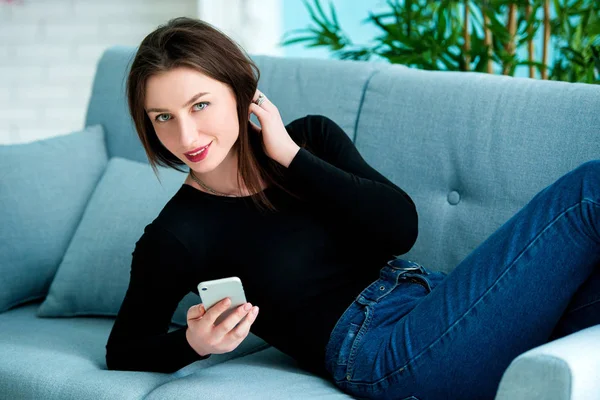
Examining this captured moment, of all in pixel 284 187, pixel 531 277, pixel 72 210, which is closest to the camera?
pixel 531 277

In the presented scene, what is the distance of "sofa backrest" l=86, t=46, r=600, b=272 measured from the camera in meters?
1.60

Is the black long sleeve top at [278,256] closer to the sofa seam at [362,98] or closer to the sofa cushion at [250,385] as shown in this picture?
the sofa cushion at [250,385]

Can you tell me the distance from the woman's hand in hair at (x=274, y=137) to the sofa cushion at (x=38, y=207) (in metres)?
0.84

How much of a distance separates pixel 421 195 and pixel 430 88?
0.86ft

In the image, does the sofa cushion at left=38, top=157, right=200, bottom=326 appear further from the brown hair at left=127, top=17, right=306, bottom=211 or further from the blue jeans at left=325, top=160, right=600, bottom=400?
the blue jeans at left=325, top=160, right=600, bottom=400

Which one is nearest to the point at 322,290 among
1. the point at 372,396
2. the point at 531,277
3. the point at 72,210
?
the point at 372,396

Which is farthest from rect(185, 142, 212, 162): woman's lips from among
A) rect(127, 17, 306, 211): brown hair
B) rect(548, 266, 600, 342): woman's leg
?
rect(548, 266, 600, 342): woman's leg

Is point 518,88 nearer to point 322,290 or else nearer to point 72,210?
point 322,290

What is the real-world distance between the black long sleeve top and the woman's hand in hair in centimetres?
2

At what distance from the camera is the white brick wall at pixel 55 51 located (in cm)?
383

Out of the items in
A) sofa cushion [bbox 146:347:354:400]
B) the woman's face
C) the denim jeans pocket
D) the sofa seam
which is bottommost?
sofa cushion [bbox 146:347:354:400]

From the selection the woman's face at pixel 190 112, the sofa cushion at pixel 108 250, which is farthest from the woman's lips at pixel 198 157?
the sofa cushion at pixel 108 250

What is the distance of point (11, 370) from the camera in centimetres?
158

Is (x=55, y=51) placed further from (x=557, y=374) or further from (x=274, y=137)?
(x=557, y=374)
